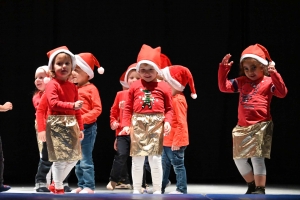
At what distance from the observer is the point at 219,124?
6445 millimetres

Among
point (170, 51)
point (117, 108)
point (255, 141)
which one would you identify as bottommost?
point (255, 141)

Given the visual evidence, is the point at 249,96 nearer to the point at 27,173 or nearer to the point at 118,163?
the point at 118,163

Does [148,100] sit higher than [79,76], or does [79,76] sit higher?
[79,76]

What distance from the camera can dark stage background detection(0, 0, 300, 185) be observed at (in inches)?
249

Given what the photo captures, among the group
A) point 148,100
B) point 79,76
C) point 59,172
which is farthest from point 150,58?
point 59,172

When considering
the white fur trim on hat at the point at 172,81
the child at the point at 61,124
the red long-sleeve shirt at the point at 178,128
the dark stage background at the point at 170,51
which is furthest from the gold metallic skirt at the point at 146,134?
the dark stage background at the point at 170,51

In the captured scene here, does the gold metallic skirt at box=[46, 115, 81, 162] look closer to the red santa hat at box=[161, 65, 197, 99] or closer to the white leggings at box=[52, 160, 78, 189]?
the white leggings at box=[52, 160, 78, 189]

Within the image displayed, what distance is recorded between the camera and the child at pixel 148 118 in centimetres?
404

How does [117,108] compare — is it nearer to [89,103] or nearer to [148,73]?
[89,103]

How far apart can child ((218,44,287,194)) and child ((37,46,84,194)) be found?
1.25 m

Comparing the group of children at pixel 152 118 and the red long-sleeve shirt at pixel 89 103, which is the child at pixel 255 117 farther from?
the red long-sleeve shirt at pixel 89 103

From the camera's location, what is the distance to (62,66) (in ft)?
13.1

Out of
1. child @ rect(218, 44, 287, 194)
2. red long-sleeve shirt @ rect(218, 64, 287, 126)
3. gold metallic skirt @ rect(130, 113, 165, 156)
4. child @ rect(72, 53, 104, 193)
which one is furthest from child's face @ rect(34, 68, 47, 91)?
red long-sleeve shirt @ rect(218, 64, 287, 126)

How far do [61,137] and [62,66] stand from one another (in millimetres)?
526
